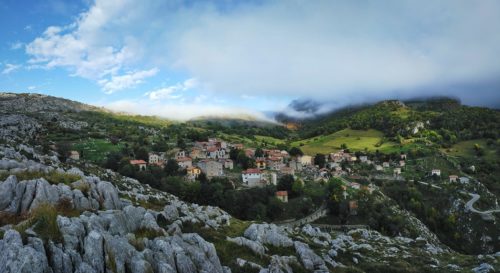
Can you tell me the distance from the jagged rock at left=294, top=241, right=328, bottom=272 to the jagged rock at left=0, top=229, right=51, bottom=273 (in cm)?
2136

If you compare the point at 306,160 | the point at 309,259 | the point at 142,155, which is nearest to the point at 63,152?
the point at 142,155

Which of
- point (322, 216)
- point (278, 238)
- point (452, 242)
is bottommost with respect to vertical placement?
point (452, 242)

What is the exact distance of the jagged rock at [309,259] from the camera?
33.2m

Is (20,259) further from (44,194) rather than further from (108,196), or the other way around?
(108,196)

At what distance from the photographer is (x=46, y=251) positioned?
64.8 ft

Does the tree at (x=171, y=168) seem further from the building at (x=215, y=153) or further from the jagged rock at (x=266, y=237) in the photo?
the jagged rock at (x=266, y=237)

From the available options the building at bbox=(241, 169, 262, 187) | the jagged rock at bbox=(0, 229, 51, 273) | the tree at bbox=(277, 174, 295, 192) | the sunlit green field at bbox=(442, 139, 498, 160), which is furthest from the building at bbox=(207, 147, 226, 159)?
the jagged rock at bbox=(0, 229, 51, 273)

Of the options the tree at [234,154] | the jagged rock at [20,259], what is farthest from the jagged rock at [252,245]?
the tree at [234,154]

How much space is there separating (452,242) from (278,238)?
264 ft

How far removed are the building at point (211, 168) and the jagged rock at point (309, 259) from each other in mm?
80366

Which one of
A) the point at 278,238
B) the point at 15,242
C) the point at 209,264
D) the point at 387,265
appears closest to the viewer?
the point at 15,242

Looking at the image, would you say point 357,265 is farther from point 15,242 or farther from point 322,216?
point 322,216

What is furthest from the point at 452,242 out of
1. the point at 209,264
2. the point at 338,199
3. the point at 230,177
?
the point at 209,264

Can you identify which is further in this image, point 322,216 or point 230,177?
point 230,177
